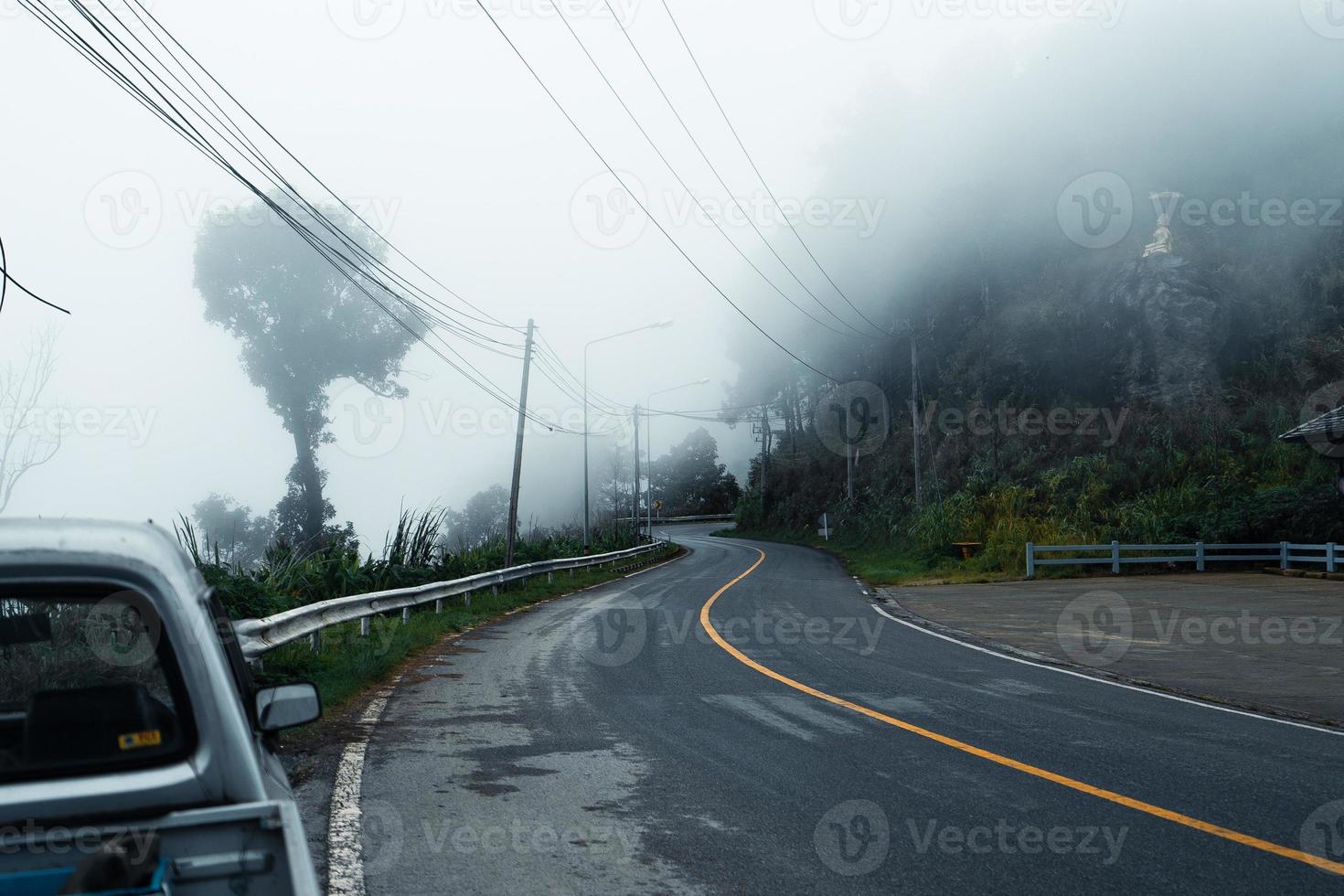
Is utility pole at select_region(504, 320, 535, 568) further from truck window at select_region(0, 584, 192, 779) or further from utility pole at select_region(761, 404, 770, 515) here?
utility pole at select_region(761, 404, 770, 515)

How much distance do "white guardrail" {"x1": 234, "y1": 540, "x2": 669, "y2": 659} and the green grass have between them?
0.23m

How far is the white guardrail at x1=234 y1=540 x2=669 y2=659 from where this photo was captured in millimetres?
9273

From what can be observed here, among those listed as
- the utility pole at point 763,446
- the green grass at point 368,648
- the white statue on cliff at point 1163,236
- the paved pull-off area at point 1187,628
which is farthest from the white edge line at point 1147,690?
the utility pole at point 763,446

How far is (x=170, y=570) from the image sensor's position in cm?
260

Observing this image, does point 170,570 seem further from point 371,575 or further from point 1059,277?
point 1059,277

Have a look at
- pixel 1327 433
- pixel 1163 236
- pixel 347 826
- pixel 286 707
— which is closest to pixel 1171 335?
pixel 1163 236

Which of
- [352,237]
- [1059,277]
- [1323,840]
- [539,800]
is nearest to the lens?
[1323,840]

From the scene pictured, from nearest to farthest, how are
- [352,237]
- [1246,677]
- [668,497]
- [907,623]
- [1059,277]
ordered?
[1246,677]
[907,623]
[352,237]
[1059,277]
[668,497]

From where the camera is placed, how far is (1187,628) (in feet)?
55.0

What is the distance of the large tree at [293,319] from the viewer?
147ft

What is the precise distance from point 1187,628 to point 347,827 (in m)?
15.0

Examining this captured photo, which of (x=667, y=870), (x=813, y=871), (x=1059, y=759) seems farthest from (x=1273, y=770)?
(x=667, y=870)

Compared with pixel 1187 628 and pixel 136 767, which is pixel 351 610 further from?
pixel 1187 628

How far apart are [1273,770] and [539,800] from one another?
4863 mm
